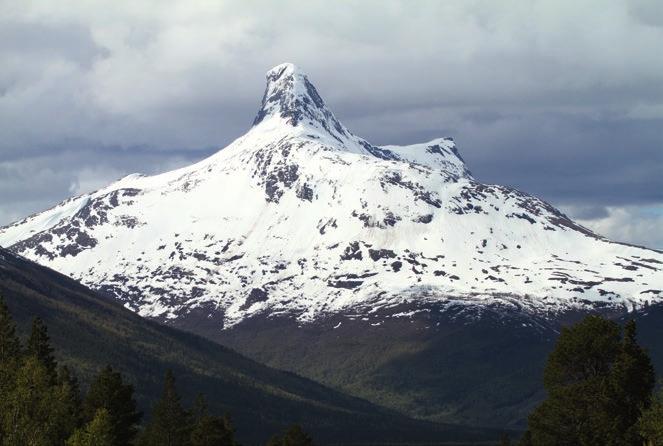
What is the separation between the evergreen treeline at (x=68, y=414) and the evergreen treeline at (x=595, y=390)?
3410 centimetres

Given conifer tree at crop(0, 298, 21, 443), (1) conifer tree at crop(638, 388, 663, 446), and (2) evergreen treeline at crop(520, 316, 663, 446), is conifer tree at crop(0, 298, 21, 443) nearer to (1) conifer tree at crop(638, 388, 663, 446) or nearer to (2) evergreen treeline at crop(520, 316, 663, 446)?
(2) evergreen treeline at crop(520, 316, 663, 446)

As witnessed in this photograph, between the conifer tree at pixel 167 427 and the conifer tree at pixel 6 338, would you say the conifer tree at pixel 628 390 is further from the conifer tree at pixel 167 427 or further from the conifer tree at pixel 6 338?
the conifer tree at pixel 6 338

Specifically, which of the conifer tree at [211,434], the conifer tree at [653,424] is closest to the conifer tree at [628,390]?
the conifer tree at [653,424]

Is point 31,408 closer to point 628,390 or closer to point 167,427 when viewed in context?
point 167,427

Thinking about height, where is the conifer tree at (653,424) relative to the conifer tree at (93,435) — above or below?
above

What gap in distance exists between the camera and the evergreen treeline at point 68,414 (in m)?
110

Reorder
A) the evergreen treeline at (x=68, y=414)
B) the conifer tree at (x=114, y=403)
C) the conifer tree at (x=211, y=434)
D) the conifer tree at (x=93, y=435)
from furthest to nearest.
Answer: the conifer tree at (x=114, y=403)
the conifer tree at (x=211, y=434)
the evergreen treeline at (x=68, y=414)
the conifer tree at (x=93, y=435)

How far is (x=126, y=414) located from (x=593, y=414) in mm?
53622

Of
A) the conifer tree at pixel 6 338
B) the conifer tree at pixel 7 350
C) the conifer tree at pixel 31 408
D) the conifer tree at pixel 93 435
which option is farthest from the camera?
the conifer tree at pixel 6 338

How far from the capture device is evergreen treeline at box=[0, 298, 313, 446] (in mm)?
110019

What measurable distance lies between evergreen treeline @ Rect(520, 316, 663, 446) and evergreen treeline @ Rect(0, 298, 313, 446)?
3410 centimetres

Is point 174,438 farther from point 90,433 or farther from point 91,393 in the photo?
point 90,433

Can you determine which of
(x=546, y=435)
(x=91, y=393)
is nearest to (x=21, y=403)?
(x=91, y=393)

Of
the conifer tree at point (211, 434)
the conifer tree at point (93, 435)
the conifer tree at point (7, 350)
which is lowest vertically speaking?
the conifer tree at point (93, 435)
